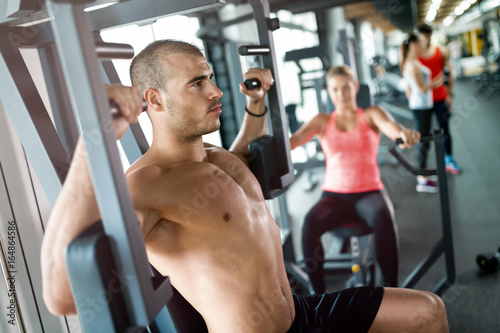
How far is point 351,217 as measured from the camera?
2.13 meters

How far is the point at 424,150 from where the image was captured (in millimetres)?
3535

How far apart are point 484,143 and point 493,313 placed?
12.2 ft

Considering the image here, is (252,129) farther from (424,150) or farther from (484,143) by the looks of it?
(484,143)

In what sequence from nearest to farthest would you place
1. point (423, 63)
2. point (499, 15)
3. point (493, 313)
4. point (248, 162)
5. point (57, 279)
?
1. point (57, 279)
2. point (248, 162)
3. point (493, 313)
4. point (423, 63)
5. point (499, 15)

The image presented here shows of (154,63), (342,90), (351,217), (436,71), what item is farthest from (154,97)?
(436,71)

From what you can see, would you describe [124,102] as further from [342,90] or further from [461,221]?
[461,221]

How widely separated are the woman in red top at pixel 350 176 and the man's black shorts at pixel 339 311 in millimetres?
759

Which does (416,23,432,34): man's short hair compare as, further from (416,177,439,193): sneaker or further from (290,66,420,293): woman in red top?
(290,66,420,293): woman in red top

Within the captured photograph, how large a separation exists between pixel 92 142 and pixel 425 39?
147 inches

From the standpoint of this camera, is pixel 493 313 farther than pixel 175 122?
Yes

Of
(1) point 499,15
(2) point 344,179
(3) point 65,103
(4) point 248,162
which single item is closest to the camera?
(3) point 65,103

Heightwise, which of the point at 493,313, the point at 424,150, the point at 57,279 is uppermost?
the point at 57,279

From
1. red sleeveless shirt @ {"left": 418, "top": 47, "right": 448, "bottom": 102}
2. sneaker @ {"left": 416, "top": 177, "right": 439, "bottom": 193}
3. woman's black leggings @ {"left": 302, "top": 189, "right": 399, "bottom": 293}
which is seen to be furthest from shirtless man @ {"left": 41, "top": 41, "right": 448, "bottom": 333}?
red sleeveless shirt @ {"left": 418, "top": 47, "right": 448, "bottom": 102}

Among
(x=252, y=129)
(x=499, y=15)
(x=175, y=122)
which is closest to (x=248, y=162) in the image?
(x=252, y=129)
